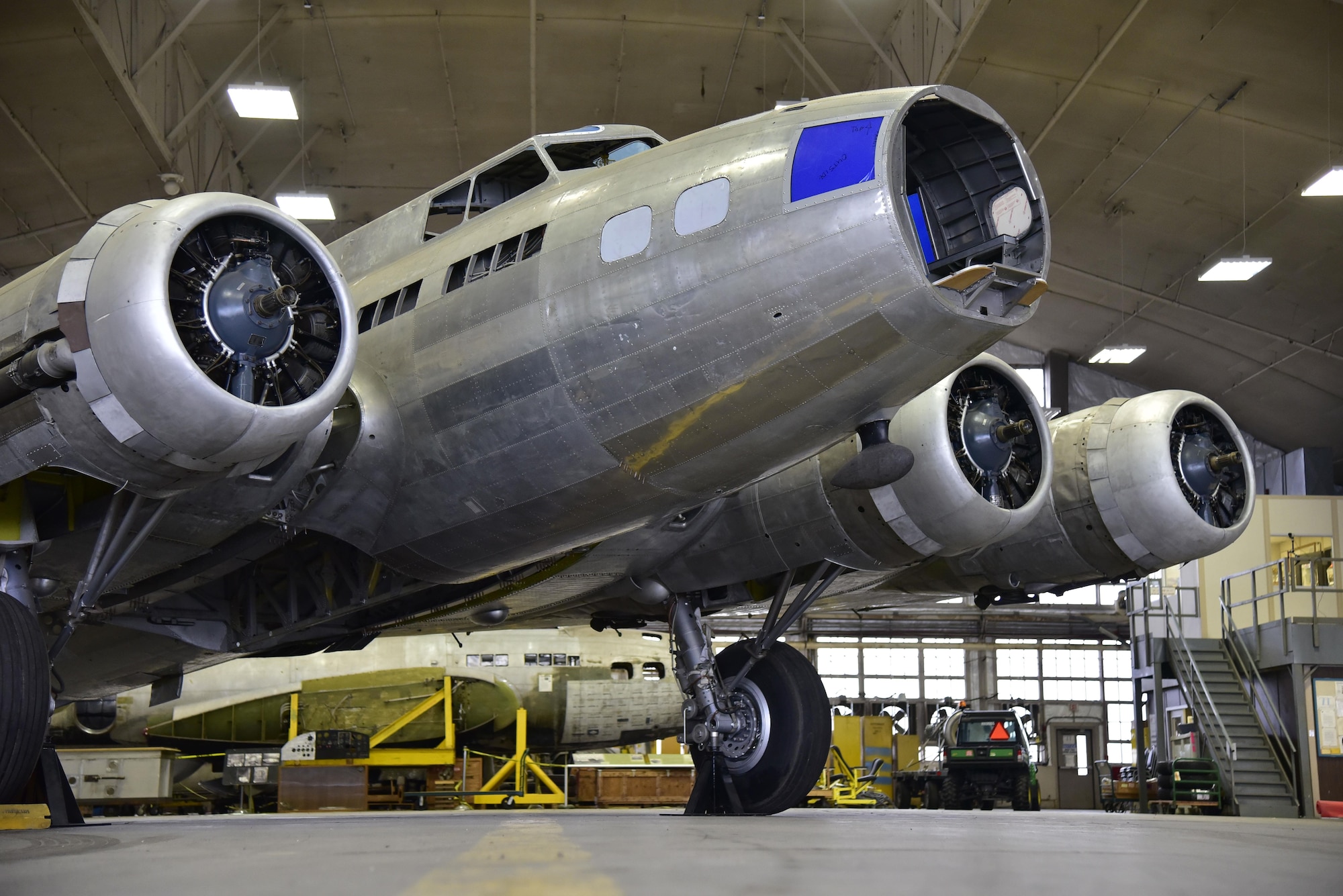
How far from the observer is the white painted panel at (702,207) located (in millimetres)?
6773

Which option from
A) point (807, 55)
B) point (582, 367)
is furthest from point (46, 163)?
point (582, 367)

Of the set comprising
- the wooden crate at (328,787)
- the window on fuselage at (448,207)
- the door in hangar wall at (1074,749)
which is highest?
the window on fuselage at (448,207)

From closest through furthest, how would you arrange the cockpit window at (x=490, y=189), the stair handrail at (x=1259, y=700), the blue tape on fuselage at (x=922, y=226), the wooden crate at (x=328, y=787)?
the blue tape on fuselage at (x=922, y=226)
the cockpit window at (x=490, y=189)
the wooden crate at (x=328, y=787)
the stair handrail at (x=1259, y=700)

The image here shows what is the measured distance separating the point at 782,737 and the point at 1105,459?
3.84 m

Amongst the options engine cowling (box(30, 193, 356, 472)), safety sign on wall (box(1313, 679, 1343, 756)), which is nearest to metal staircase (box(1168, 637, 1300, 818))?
safety sign on wall (box(1313, 679, 1343, 756))

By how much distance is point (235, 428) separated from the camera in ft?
21.1

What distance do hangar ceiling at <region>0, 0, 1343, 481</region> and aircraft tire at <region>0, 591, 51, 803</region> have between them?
11202 mm

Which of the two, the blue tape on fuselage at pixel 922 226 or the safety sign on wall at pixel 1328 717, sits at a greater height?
the blue tape on fuselage at pixel 922 226

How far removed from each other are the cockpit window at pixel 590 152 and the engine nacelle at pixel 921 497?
9.11 feet

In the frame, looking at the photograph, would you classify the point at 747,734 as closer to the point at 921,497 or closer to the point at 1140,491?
the point at 921,497

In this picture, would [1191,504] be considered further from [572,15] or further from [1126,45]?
[572,15]

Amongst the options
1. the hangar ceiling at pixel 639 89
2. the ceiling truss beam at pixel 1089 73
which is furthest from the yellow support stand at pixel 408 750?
the ceiling truss beam at pixel 1089 73

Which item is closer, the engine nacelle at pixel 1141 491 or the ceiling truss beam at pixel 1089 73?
the engine nacelle at pixel 1141 491

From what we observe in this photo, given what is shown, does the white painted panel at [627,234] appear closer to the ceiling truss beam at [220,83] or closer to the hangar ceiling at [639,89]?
the hangar ceiling at [639,89]
